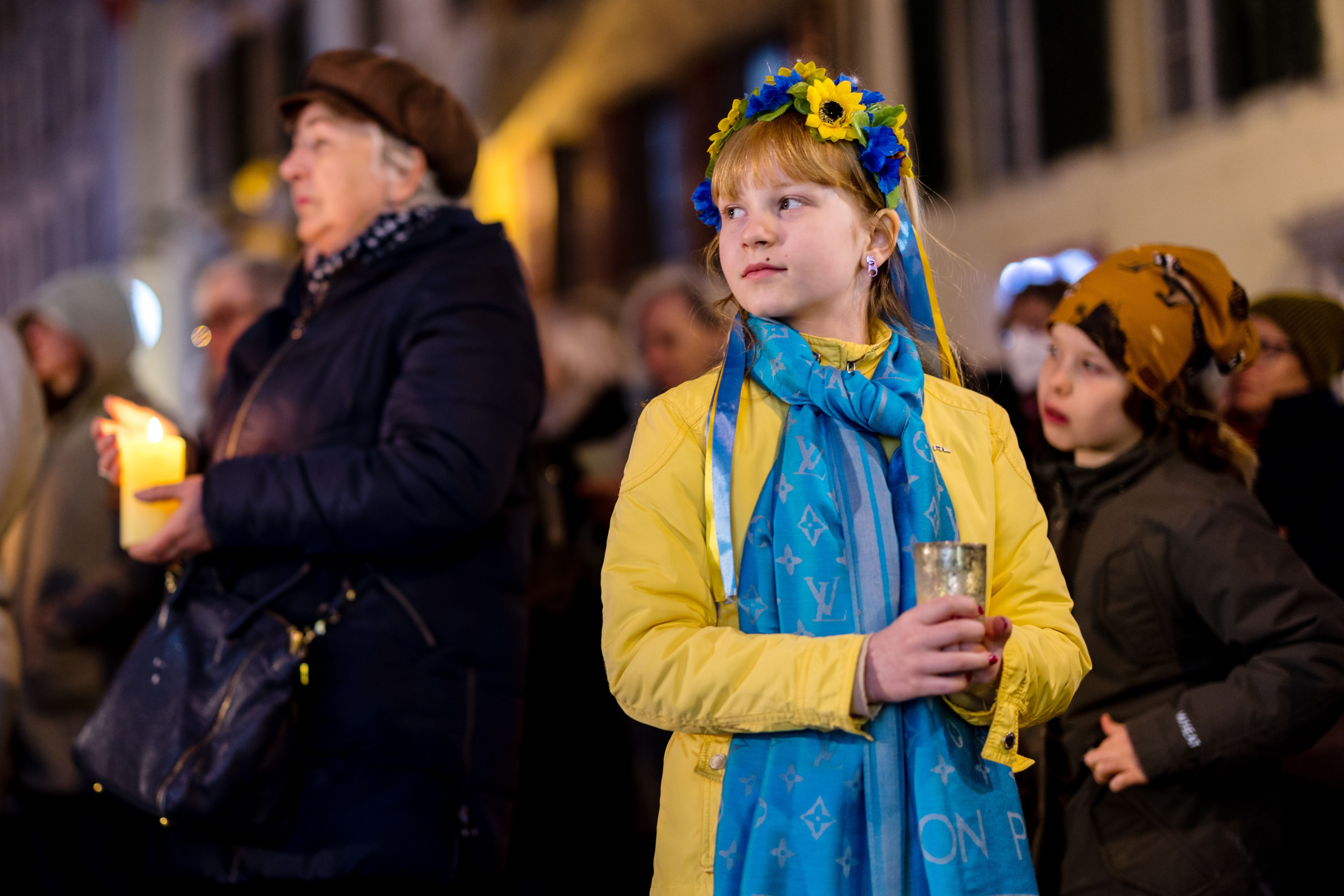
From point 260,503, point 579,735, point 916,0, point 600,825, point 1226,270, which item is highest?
point 916,0

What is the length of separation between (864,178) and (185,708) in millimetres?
1551

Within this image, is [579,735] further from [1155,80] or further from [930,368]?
[1155,80]

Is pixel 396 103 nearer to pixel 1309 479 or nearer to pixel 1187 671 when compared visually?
pixel 1187 671

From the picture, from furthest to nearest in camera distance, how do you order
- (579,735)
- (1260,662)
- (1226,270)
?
(579,735)
(1226,270)
(1260,662)

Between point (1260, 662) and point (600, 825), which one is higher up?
point (1260, 662)

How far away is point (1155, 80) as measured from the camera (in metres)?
6.05

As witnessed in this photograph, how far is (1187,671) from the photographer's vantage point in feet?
8.69

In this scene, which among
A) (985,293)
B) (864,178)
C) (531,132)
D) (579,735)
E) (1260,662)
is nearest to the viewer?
(864,178)

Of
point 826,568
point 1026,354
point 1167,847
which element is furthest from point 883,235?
point 1026,354

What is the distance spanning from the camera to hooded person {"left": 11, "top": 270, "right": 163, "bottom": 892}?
399cm

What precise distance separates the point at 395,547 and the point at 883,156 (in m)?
1.20

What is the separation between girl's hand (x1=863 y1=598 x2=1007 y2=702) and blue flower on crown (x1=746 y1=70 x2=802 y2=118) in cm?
81

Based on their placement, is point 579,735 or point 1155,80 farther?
point 1155,80

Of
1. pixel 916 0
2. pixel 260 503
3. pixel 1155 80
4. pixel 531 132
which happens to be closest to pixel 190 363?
pixel 531 132
